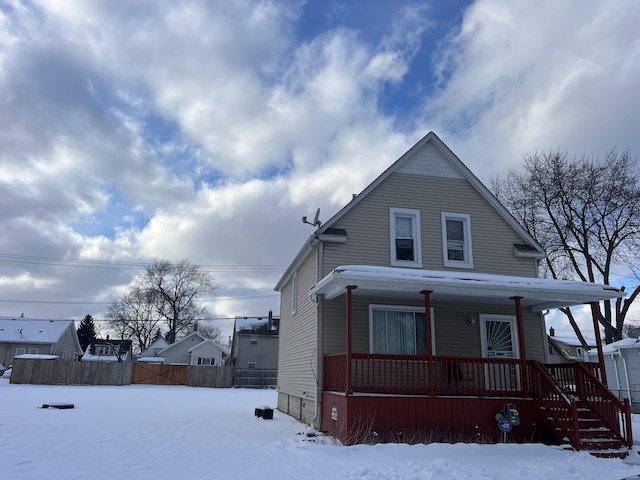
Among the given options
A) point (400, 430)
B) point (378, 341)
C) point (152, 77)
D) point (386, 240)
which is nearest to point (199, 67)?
point (152, 77)

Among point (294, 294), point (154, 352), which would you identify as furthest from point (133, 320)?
point (294, 294)

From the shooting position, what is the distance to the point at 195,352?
157ft

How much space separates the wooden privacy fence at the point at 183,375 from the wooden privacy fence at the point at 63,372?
246 centimetres

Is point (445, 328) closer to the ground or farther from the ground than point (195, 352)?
farther from the ground

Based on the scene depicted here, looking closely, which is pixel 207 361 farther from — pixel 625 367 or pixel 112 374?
pixel 625 367

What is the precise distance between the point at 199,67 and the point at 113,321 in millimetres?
50318

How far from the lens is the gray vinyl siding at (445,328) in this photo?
1195cm

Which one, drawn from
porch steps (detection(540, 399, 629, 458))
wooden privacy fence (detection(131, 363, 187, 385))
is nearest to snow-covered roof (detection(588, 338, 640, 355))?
porch steps (detection(540, 399, 629, 458))

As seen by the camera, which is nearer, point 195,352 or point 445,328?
point 445,328

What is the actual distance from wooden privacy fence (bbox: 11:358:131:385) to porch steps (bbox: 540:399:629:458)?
104ft

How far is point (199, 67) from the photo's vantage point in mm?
13156

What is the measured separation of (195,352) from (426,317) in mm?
41587

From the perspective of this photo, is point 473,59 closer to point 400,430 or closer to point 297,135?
point 297,135

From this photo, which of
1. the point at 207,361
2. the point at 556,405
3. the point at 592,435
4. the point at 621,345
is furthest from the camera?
the point at 207,361
